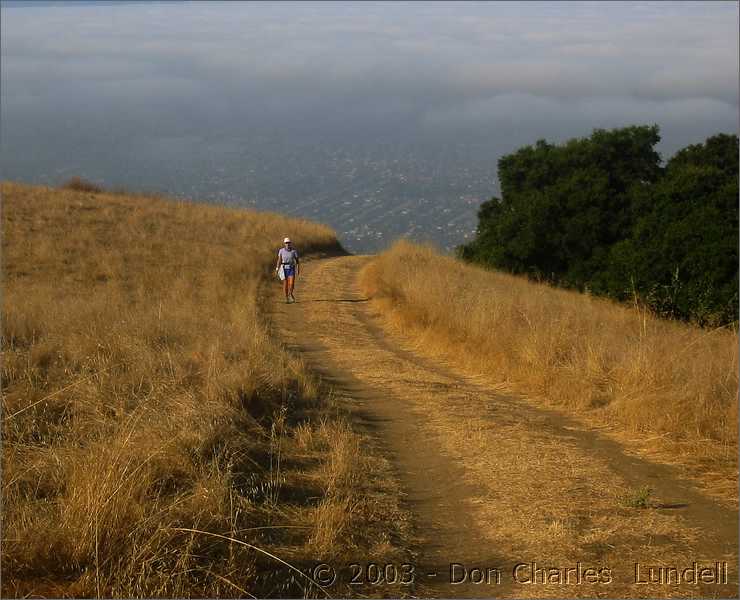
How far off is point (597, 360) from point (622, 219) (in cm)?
2231

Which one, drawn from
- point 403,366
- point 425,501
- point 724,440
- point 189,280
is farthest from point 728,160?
point 425,501

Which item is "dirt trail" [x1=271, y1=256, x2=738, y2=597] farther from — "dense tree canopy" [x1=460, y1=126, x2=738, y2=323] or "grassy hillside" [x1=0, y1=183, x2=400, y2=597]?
"dense tree canopy" [x1=460, y1=126, x2=738, y2=323]

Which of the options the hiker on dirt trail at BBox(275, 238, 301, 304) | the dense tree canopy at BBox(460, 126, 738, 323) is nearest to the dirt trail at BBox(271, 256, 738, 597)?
the hiker on dirt trail at BBox(275, 238, 301, 304)

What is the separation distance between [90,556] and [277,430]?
3148 mm

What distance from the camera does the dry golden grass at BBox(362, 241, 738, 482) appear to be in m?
7.52

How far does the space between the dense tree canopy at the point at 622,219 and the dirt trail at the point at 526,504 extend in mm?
12703

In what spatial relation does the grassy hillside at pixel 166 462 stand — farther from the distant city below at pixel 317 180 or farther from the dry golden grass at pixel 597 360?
the distant city below at pixel 317 180

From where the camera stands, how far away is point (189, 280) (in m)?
20.2

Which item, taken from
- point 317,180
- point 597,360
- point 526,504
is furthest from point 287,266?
point 317,180

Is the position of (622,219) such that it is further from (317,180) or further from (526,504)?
(317,180)

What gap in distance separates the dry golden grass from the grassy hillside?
2.80m

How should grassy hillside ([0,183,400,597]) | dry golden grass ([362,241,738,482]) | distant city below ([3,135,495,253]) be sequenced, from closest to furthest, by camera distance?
grassy hillside ([0,183,400,597])
dry golden grass ([362,241,738,482])
distant city below ([3,135,495,253])

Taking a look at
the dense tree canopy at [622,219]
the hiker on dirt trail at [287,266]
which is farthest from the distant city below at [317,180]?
the hiker on dirt trail at [287,266]

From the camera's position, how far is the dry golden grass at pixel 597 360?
296 inches
